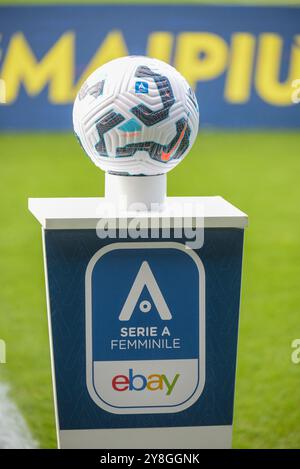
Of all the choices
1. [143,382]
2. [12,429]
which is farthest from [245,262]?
[143,382]

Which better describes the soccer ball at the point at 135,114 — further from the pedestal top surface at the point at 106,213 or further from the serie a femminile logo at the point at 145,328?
the serie a femminile logo at the point at 145,328

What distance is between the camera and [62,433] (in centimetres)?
235

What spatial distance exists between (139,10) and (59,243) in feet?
26.7

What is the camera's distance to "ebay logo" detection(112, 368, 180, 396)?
2.30 meters

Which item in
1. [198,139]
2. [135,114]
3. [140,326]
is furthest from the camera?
[198,139]

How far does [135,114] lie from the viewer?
85.9 inches

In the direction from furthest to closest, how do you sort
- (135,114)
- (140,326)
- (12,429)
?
(12,429) → (140,326) → (135,114)

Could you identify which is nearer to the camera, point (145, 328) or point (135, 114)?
point (135, 114)

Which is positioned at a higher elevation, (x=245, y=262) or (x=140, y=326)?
(x=140, y=326)

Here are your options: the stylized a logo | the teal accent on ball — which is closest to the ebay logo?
the stylized a logo

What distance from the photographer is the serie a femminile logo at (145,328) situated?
2.26 m

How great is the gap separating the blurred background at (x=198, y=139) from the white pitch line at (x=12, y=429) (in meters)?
0.26

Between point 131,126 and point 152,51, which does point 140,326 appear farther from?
point 152,51

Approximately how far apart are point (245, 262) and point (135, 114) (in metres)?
3.07
